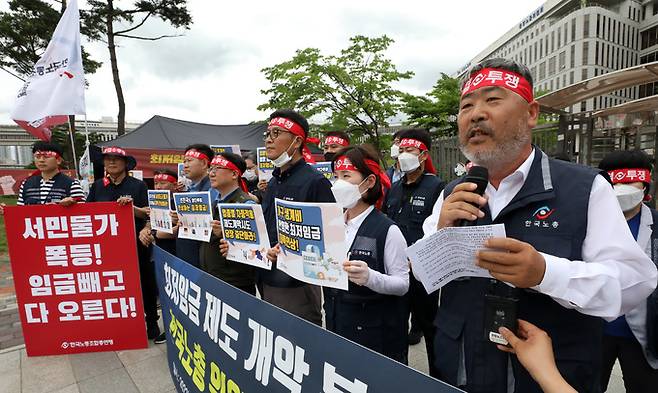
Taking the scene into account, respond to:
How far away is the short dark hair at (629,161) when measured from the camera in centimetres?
215

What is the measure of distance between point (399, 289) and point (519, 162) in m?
1.11

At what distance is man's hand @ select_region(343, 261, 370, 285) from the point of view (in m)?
1.89

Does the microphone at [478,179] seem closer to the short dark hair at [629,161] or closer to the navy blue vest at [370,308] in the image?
the navy blue vest at [370,308]

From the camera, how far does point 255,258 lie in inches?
110

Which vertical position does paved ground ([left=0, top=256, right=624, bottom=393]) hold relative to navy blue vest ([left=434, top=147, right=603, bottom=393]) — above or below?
below

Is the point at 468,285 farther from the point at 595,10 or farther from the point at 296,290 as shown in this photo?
the point at 595,10

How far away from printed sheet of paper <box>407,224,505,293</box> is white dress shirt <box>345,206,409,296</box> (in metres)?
0.72

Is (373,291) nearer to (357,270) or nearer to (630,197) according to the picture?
(357,270)

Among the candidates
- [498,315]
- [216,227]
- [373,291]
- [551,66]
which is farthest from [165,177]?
[551,66]

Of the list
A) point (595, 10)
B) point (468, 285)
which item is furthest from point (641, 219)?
point (595, 10)

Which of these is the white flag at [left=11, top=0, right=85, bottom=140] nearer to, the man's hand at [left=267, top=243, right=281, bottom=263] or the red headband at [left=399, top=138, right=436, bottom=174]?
the man's hand at [left=267, top=243, right=281, bottom=263]

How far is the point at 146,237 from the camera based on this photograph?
13.7 ft

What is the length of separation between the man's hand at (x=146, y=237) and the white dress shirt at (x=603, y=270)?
4064 mm

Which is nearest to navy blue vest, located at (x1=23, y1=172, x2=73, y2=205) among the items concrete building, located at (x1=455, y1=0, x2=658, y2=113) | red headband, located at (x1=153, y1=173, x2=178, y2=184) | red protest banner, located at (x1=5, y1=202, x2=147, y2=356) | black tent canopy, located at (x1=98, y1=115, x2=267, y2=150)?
red protest banner, located at (x1=5, y1=202, x2=147, y2=356)
